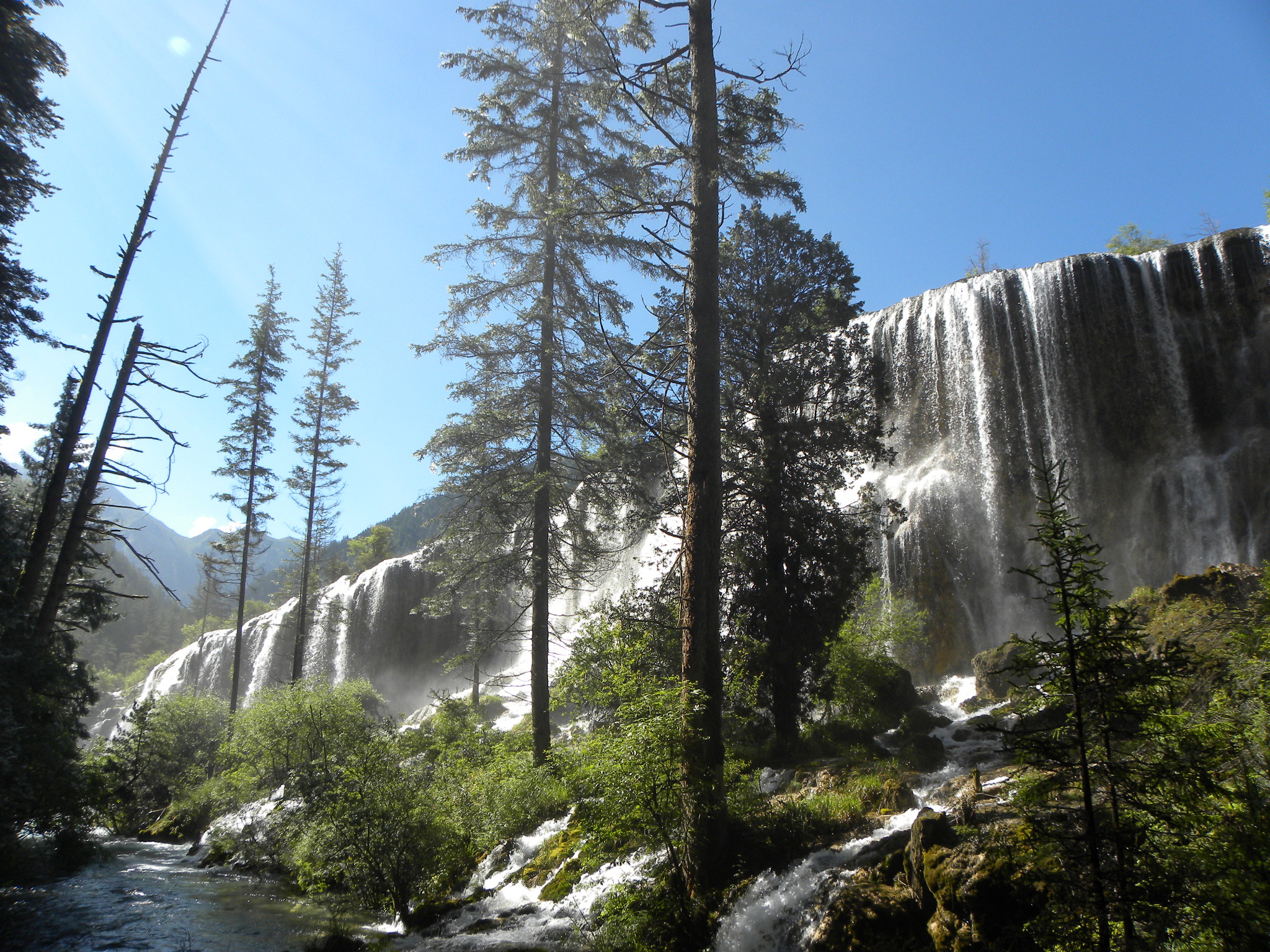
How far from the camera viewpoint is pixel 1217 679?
7191 mm

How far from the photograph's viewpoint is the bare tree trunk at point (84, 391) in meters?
10.6

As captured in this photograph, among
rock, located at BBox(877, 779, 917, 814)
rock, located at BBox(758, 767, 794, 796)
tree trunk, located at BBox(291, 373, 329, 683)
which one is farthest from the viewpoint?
tree trunk, located at BBox(291, 373, 329, 683)

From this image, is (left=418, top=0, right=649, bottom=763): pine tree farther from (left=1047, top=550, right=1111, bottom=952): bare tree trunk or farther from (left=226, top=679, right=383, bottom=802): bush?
(left=1047, top=550, right=1111, bottom=952): bare tree trunk

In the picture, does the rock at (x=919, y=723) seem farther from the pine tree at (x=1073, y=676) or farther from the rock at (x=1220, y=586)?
the pine tree at (x=1073, y=676)

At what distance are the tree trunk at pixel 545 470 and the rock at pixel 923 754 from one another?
272 inches

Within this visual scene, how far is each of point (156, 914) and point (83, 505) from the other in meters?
6.92

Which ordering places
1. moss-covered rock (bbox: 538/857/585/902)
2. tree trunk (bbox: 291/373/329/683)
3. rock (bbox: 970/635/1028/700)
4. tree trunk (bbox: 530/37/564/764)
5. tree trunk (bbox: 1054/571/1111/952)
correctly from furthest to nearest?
tree trunk (bbox: 291/373/329/683) < rock (bbox: 970/635/1028/700) < tree trunk (bbox: 530/37/564/764) < moss-covered rock (bbox: 538/857/585/902) < tree trunk (bbox: 1054/571/1111/952)

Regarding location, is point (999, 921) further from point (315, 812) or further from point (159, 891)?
point (159, 891)

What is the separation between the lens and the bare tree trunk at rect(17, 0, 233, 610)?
10625 millimetres

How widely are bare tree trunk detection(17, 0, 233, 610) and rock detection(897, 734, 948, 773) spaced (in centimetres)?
1490

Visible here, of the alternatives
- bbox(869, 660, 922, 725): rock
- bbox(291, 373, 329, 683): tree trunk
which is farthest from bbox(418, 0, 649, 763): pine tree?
bbox(291, 373, 329, 683): tree trunk

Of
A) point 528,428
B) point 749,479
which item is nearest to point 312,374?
point 528,428

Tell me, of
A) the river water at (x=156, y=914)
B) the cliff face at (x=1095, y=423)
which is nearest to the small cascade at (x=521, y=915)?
the river water at (x=156, y=914)

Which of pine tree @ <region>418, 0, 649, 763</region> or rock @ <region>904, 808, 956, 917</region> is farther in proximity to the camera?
pine tree @ <region>418, 0, 649, 763</region>
